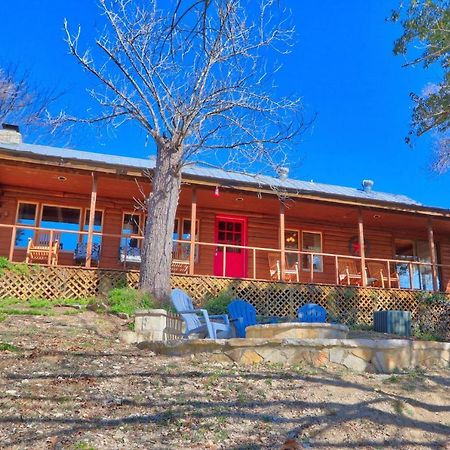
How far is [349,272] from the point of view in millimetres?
15156

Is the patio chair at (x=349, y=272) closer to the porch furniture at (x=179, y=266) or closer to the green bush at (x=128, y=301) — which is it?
the porch furniture at (x=179, y=266)

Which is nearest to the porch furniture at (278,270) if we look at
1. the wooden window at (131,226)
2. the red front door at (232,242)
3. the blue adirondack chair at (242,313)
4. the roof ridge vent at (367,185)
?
the red front door at (232,242)

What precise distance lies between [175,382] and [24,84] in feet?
35.8

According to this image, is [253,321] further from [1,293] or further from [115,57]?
[115,57]

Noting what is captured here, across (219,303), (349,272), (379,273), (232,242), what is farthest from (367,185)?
(219,303)

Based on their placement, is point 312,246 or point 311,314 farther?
point 312,246

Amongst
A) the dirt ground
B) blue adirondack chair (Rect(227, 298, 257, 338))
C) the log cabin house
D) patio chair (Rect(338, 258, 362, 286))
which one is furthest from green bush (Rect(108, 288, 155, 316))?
patio chair (Rect(338, 258, 362, 286))

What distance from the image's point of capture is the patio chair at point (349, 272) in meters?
14.7

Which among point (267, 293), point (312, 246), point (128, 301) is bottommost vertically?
point (128, 301)

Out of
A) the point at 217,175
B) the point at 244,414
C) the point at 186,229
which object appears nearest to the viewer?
the point at 244,414

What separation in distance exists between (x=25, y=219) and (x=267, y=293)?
6.77 meters

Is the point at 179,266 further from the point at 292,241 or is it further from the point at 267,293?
the point at 292,241

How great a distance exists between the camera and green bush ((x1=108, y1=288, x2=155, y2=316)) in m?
9.03

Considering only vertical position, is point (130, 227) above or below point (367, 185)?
below
